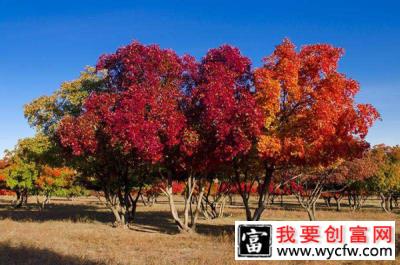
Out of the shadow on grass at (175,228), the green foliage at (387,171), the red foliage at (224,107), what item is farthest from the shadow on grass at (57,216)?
the green foliage at (387,171)

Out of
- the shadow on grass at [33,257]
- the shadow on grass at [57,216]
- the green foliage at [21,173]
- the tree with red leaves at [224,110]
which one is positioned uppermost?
the tree with red leaves at [224,110]

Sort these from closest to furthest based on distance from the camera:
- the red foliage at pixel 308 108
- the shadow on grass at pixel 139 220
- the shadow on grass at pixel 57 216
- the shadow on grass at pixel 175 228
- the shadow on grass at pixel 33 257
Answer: the shadow on grass at pixel 33 257
the red foliage at pixel 308 108
the shadow on grass at pixel 175 228
the shadow on grass at pixel 139 220
the shadow on grass at pixel 57 216

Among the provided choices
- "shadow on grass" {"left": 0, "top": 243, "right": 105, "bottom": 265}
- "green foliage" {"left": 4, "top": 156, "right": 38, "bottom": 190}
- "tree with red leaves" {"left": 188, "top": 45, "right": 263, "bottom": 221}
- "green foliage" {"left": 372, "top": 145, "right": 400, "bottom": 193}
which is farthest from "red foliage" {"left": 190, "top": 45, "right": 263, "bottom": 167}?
"green foliage" {"left": 4, "top": 156, "right": 38, "bottom": 190}

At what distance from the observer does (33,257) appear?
17.7 m

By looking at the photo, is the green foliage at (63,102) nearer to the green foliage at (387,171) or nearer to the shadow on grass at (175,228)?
the shadow on grass at (175,228)

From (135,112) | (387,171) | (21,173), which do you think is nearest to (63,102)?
(135,112)

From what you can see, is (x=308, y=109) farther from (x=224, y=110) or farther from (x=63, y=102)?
(x=63, y=102)

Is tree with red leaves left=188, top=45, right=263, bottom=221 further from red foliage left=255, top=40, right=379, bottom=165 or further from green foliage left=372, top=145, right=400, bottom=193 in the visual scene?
green foliage left=372, top=145, right=400, bottom=193

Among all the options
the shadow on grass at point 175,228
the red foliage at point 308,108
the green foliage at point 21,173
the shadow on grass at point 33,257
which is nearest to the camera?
the shadow on grass at point 33,257

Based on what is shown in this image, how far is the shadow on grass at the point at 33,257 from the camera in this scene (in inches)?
650

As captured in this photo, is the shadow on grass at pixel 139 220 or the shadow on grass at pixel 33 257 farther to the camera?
the shadow on grass at pixel 139 220

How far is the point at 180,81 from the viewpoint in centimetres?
2733

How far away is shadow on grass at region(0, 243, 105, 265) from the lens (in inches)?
650

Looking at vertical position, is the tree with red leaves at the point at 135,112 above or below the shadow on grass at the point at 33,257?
above
